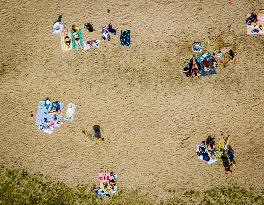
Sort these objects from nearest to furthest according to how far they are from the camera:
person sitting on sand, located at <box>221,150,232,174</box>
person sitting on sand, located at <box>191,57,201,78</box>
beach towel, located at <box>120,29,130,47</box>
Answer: person sitting on sand, located at <box>221,150,232,174</box> → person sitting on sand, located at <box>191,57,201,78</box> → beach towel, located at <box>120,29,130,47</box>

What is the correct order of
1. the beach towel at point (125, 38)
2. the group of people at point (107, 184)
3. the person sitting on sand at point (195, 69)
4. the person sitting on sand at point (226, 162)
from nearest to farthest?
the group of people at point (107, 184), the person sitting on sand at point (226, 162), the person sitting on sand at point (195, 69), the beach towel at point (125, 38)

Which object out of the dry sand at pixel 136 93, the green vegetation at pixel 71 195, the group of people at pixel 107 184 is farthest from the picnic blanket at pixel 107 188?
the dry sand at pixel 136 93

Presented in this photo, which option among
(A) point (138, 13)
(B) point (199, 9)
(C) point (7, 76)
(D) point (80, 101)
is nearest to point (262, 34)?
(B) point (199, 9)

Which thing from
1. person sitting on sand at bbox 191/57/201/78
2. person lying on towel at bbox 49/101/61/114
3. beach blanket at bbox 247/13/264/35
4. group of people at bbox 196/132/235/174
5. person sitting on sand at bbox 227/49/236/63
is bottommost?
group of people at bbox 196/132/235/174

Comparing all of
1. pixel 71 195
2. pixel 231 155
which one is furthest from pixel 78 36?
pixel 231 155

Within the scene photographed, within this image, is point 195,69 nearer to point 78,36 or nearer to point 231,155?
point 231,155

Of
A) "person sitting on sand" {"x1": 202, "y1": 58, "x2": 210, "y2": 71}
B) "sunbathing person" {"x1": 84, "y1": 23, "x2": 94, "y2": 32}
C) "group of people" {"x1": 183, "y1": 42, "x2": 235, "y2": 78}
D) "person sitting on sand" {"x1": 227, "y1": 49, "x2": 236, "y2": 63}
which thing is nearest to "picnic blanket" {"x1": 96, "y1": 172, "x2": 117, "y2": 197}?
"group of people" {"x1": 183, "y1": 42, "x2": 235, "y2": 78}

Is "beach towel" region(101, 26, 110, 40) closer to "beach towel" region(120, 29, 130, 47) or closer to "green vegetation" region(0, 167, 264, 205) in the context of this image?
"beach towel" region(120, 29, 130, 47)

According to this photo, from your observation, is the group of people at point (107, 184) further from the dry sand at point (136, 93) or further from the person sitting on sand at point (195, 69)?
the person sitting on sand at point (195, 69)
